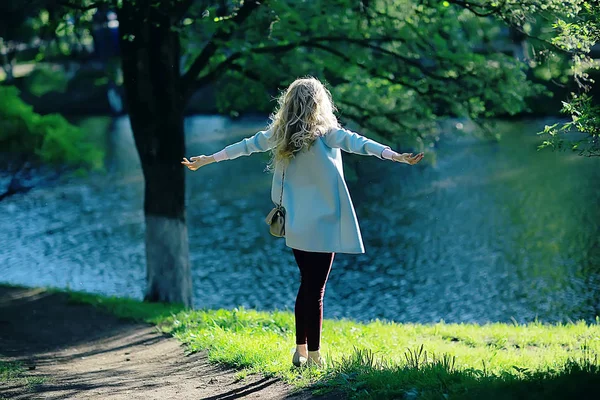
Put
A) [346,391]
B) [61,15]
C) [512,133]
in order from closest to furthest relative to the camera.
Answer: [346,391] < [61,15] < [512,133]

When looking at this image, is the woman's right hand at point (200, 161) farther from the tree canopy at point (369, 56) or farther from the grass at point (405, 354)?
the tree canopy at point (369, 56)

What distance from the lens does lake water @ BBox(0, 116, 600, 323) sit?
48.4 ft

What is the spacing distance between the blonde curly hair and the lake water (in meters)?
5.26

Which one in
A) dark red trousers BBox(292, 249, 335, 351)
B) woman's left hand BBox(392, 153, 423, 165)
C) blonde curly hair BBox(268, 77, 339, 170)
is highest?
blonde curly hair BBox(268, 77, 339, 170)

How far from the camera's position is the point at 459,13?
445 inches

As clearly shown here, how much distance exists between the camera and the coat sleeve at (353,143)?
516cm

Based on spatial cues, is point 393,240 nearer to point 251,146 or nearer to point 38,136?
point 38,136

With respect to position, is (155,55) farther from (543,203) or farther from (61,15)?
(543,203)

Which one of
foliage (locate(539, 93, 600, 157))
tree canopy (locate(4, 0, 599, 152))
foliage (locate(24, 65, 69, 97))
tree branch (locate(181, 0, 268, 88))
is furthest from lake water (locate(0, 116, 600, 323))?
foliage (locate(539, 93, 600, 157))

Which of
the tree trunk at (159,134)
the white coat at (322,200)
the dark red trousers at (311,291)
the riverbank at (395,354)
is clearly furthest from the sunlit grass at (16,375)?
the tree trunk at (159,134)

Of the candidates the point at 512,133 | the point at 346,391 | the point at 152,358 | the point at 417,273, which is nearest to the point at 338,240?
the point at 346,391

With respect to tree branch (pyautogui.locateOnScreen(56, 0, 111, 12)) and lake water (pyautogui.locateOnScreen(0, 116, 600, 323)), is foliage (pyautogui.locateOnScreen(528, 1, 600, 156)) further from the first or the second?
tree branch (pyautogui.locateOnScreen(56, 0, 111, 12))

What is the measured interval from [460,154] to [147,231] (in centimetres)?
1992

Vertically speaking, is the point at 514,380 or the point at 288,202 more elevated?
the point at 288,202
